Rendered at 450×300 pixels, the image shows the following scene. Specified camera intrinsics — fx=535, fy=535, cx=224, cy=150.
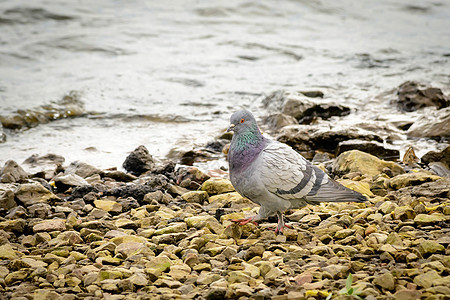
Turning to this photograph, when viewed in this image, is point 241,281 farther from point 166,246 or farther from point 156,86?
point 156,86

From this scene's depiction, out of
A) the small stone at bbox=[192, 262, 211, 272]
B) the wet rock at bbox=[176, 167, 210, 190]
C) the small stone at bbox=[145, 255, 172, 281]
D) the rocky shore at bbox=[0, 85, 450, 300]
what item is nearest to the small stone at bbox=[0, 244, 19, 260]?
the rocky shore at bbox=[0, 85, 450, 300]

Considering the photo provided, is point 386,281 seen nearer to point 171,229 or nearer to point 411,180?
point 171,229

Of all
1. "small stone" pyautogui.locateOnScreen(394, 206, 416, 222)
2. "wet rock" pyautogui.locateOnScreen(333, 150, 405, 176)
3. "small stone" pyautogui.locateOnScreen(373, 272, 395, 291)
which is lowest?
"wet rock" pyautogui.locateOnScreen(333, 150, 405, 176)

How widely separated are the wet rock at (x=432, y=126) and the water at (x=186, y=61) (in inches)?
11.2

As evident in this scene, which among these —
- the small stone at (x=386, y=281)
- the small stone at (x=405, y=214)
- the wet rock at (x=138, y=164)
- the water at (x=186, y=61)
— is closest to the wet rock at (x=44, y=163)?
the water at (x=186, y=61)

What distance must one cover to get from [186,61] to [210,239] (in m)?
9.38

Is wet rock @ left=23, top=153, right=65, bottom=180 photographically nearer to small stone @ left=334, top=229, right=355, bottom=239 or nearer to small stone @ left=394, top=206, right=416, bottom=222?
small stone @ left=334, top=229, right=355, bottom=239

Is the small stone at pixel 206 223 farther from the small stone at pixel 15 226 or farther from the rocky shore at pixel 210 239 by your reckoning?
the small stone at pixel 15 226

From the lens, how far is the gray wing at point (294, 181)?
164 inches

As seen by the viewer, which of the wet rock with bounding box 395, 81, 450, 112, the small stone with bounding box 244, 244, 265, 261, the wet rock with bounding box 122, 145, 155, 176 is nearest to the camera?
the small stone with bounding box 244, 244, 265, 261

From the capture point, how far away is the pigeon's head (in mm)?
4391

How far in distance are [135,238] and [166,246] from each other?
0.27m

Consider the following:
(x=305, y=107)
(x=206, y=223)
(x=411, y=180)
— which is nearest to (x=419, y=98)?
(x=305, y=107)

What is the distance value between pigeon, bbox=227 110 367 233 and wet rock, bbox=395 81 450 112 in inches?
222
